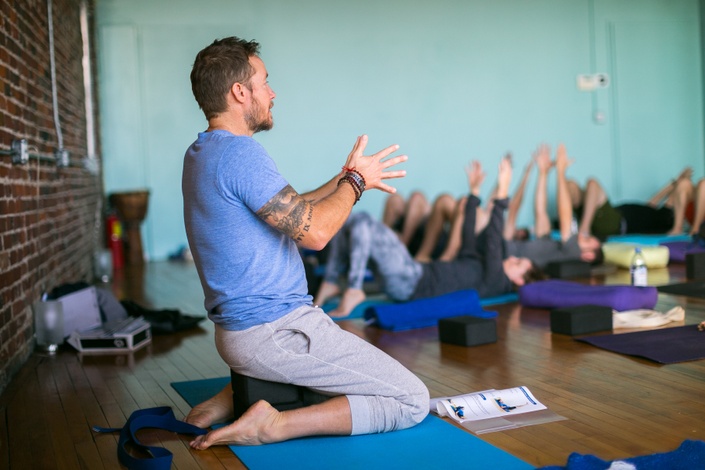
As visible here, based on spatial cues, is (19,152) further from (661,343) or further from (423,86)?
(423,86)

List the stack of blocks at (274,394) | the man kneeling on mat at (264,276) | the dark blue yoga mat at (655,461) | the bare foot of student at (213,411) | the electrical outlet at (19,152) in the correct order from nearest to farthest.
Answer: the dark blue yoga mat at (655,461), the man kneeling on mat at (264,276), the stack of blocks at (274,394), the bare foot of student at (213,411), the electrical outlet at (19,152)

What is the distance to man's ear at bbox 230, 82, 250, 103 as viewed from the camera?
2.25m

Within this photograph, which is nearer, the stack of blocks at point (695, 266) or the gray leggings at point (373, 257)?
the gray leggings at point (373, 257)

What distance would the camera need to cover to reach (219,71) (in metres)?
2.24

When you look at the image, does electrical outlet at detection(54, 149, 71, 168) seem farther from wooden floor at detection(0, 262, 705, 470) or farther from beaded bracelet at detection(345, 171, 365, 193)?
beaded bracelet at detection(345, 171, 365, 193)

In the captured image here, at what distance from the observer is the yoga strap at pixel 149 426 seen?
208 cm

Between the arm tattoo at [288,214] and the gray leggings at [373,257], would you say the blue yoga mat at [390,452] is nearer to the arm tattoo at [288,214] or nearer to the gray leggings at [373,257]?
the arm tattoo at [288,214]

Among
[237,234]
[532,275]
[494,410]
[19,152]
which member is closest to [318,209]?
[237,234]

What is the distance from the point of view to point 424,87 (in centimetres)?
913

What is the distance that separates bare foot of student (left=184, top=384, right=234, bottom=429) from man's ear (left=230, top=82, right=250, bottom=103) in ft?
3.14

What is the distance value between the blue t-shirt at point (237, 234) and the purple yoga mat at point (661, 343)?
5.28ft

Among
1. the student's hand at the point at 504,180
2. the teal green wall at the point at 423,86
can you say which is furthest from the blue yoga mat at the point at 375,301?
the teal green wall at the point at 423,86

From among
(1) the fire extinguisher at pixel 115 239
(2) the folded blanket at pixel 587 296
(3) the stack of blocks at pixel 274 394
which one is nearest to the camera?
(3) the stack of blocks at pixel 274 394

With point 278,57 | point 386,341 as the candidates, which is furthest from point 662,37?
point 386,341
